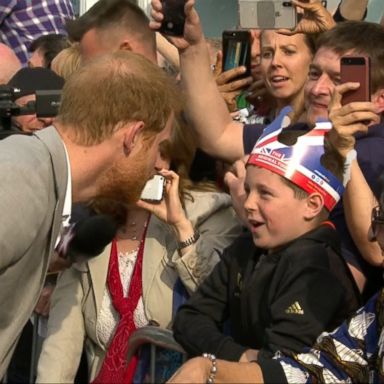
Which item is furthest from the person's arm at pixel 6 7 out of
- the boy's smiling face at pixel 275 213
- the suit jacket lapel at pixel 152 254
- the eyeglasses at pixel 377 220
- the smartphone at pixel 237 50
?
the eyeglasses at pixel 377 220

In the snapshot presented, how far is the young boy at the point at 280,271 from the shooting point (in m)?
3.71

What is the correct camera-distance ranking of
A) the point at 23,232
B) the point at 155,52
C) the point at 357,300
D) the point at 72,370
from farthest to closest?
the point at 155,52
the point at 72,370
the point at 357,300
the point at 23,232

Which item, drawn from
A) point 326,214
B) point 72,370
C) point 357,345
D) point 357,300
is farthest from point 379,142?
point 72,370

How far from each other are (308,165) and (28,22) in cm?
433

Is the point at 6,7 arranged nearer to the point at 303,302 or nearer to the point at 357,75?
the point at 357,75

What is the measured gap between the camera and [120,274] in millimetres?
4812

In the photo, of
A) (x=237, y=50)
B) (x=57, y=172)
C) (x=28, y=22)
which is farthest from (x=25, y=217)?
(x=28, y=22)

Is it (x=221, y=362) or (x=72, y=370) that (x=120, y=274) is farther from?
(x=221, y=362)

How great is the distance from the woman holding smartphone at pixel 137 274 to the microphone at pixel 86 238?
222mm

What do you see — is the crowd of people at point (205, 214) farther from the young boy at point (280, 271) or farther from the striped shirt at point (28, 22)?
the striped shirt at point (28, 22)

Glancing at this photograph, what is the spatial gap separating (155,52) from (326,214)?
2159mm

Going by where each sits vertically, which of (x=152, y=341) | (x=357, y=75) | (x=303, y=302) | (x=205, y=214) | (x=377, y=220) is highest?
(x=357, y=75)

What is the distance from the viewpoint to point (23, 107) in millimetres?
4254

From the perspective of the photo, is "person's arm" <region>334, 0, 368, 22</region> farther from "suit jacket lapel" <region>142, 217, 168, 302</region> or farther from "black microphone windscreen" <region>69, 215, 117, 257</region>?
"black microphone windscreen" <region>69, 215, 117, 257</region>
